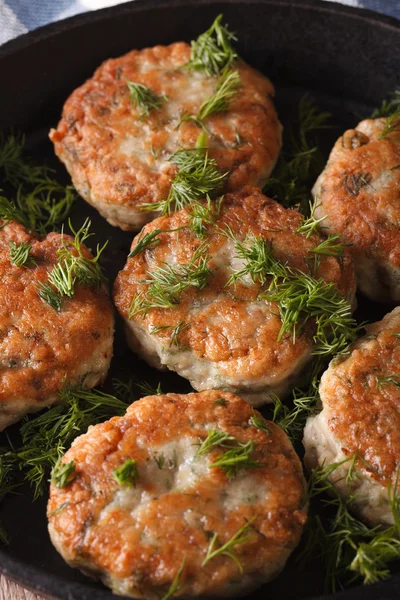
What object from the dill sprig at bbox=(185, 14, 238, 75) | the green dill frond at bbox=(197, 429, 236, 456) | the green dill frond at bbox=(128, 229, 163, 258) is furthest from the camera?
the dill sprig at bbox=(185, 14, 238, 75)

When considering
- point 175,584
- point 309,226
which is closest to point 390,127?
point 309,226

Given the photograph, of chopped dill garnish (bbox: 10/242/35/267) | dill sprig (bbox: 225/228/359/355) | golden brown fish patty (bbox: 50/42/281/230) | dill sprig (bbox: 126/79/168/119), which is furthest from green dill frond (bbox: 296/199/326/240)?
chopped dill garnish (bbox: 10/242/35/267)

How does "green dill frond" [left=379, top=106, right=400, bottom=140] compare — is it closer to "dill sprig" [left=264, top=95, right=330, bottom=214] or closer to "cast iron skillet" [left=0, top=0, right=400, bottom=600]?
"dill sprig" [left=264, top=95, right=330, bottom=214]

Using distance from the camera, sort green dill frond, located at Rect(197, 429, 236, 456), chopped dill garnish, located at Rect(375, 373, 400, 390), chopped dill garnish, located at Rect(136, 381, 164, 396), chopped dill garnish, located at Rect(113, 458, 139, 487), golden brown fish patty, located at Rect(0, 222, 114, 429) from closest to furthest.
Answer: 1. chopped dill garnish, located at Rect(113, 458, 139, 487)
2. green dill frond, located at Rect(197, 429, 236, 456)
3. chopped dill garnish, located at Rect(375, 373, 400, 390)
4. golden brown fish patty, located at Rect(0, 222, 114, 429)
5. chopped dill garnish, located at Rect(136, 381, 164, 396)

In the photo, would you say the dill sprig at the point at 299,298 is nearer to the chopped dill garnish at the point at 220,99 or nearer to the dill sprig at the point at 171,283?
the dill sprig at the point at 171,283

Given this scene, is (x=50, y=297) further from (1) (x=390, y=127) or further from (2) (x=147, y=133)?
(1) (x=390, y=127)

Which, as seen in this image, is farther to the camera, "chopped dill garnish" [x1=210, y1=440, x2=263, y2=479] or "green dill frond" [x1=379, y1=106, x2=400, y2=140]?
"green dill frond" [x1=379, y1=106, x2=400, y2=140]

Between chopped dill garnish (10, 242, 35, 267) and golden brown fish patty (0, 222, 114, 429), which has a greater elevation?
chopped dill garnish (10, 242, 35, 267)

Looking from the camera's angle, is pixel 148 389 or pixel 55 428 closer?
pixel 55 428
